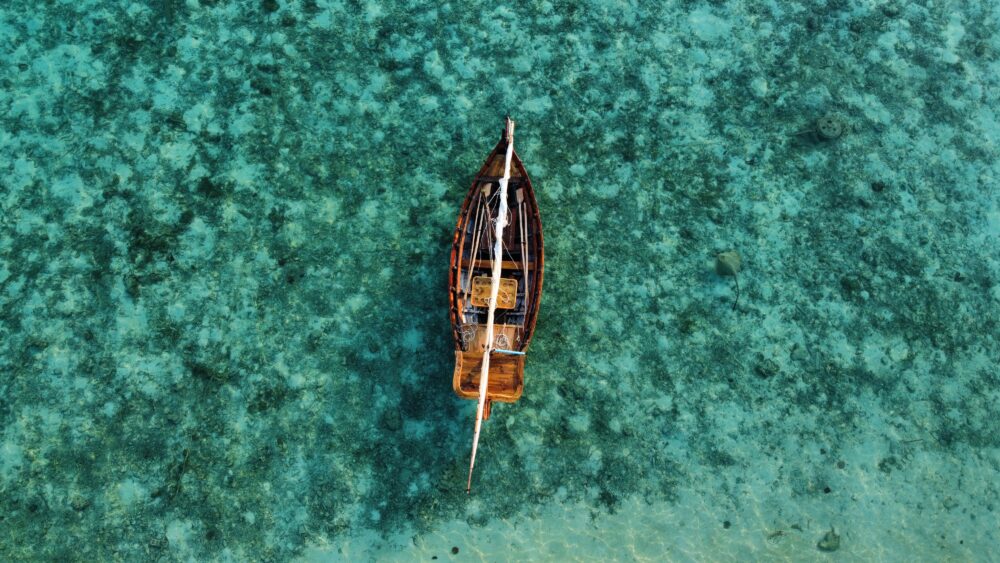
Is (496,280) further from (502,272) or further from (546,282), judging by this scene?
(546,282)

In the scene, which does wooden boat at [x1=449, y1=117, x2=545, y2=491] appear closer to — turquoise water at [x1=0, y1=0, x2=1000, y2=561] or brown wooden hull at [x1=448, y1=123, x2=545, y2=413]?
brown wooden hull at [x1=448, y1=123, x2=545, y2=413]

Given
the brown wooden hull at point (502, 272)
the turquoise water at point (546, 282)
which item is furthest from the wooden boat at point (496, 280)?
the turquoise water at point (546, 282)

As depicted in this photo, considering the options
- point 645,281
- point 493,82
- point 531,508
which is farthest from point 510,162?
point 531,508

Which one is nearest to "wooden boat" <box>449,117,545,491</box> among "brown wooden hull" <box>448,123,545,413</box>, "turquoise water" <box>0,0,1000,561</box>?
"brown wooden hull" <box>448,123,545,413</box>

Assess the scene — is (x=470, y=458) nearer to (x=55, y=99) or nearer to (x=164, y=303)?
(x=164, y=303)

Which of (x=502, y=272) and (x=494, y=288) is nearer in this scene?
(x=494, y=288)

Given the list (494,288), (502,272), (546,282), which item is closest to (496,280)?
(494,288)
